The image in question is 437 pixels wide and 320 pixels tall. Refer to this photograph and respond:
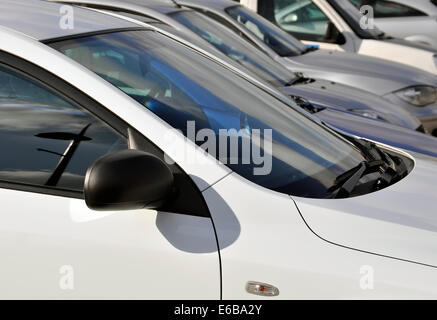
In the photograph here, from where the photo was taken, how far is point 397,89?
700cm

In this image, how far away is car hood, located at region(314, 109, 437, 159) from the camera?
4090 millimetres

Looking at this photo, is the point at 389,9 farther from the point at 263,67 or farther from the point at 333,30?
the point at 263,67

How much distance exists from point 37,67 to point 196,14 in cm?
439

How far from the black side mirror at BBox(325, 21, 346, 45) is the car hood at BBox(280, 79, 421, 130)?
255 centimetres

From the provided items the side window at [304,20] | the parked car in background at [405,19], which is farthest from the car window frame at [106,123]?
the parked car in background at [405,19]

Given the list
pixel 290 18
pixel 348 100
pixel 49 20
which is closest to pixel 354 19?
pixel 290 18

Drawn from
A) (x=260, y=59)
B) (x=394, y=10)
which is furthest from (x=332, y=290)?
(x=394, y=10)

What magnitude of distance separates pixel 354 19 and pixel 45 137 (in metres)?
7.03

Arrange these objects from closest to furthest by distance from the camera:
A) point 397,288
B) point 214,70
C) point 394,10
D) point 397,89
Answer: point 397,288 → point 214,70 → point 397,89 → point 394,10

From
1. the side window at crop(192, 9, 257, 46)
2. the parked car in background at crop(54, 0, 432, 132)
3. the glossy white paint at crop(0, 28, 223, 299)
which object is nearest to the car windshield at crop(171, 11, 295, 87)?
the parked car in background at crop(54, 0, 432, 132)

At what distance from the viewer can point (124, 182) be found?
2.08 m

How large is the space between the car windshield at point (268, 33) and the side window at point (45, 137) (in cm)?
495

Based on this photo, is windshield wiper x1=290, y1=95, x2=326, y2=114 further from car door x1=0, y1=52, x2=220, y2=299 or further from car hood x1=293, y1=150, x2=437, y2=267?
car door x1=0, y1=52, x2=220, y2=299

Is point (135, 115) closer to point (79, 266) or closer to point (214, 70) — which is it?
point (79, 266)
